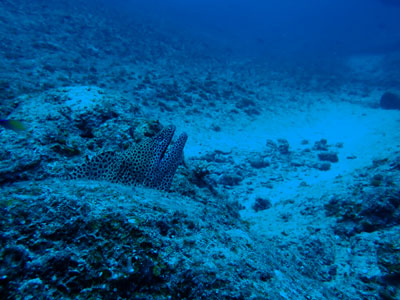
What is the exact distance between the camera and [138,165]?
243cm

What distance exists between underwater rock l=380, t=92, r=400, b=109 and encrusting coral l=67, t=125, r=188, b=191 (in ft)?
68.5

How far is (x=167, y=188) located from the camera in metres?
2.61

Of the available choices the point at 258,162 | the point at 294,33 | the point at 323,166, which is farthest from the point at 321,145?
the point at 294,33

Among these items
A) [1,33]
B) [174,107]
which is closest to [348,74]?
[174,107]

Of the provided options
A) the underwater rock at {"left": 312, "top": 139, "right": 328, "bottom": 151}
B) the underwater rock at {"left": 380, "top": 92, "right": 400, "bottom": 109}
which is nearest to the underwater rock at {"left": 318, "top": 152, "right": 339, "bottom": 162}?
the underwater rock at {"left": 312, "top": 139, "right": 328, "bottom": 151}

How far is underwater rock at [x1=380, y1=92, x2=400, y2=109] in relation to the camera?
53.0 ft

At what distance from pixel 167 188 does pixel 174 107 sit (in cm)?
971

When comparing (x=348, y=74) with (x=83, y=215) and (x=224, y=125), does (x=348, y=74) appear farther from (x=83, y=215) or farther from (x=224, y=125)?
(x=83, y=215)

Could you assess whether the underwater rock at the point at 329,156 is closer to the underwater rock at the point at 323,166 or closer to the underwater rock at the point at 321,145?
the underwater rock at the point at 323,166

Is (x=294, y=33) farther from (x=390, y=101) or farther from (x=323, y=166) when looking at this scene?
(x=323, y=166)

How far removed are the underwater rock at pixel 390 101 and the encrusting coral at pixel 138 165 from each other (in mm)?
20876

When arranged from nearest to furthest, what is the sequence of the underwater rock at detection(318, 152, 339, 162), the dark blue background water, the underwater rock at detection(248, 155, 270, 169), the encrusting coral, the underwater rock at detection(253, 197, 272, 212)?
the encrusting coral
the underwater rock at detection(253, 197, 272, 212)
the underwater rock at detection(248, 155, 270, 169)
the underwater rock at detection(318, 152, 339, 162)
the dark blue background water

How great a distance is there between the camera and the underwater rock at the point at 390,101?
16.1 metres

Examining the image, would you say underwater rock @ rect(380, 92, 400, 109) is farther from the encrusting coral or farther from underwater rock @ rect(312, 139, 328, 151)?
the encrusting coral
